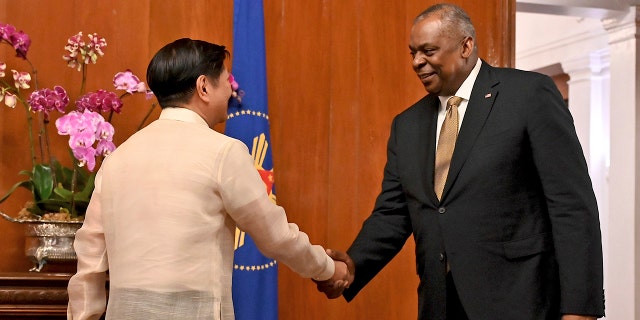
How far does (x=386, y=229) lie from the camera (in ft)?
11.0

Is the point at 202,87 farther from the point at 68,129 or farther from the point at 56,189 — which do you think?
the point at 56,189

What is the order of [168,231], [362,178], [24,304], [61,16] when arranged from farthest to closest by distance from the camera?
[362,178]
[61,16]
[24,304]
[168,231]

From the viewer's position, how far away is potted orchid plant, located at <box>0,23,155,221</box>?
354 centimetres

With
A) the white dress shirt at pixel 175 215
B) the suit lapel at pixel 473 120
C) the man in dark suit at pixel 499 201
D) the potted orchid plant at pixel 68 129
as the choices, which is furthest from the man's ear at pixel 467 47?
the potted orchid plant at pixel 68 129

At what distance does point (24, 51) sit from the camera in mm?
3703

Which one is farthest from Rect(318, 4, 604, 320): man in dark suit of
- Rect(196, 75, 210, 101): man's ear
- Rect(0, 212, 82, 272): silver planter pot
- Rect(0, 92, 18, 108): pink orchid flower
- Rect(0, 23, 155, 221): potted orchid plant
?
Rect(0, 92, 18, 108): pink orchid flower

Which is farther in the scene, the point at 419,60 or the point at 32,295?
the point at 32,295

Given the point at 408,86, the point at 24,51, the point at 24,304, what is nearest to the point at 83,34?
the point at 24,51

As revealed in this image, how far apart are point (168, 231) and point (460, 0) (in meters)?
2.95

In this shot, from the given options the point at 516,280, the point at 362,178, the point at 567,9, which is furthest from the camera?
the point at 567,9

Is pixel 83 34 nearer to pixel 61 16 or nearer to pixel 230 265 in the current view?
pixel 61 16

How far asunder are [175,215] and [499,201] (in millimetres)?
1096

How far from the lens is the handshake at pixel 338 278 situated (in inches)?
124

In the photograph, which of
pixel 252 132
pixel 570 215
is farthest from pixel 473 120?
pixel 252 132
